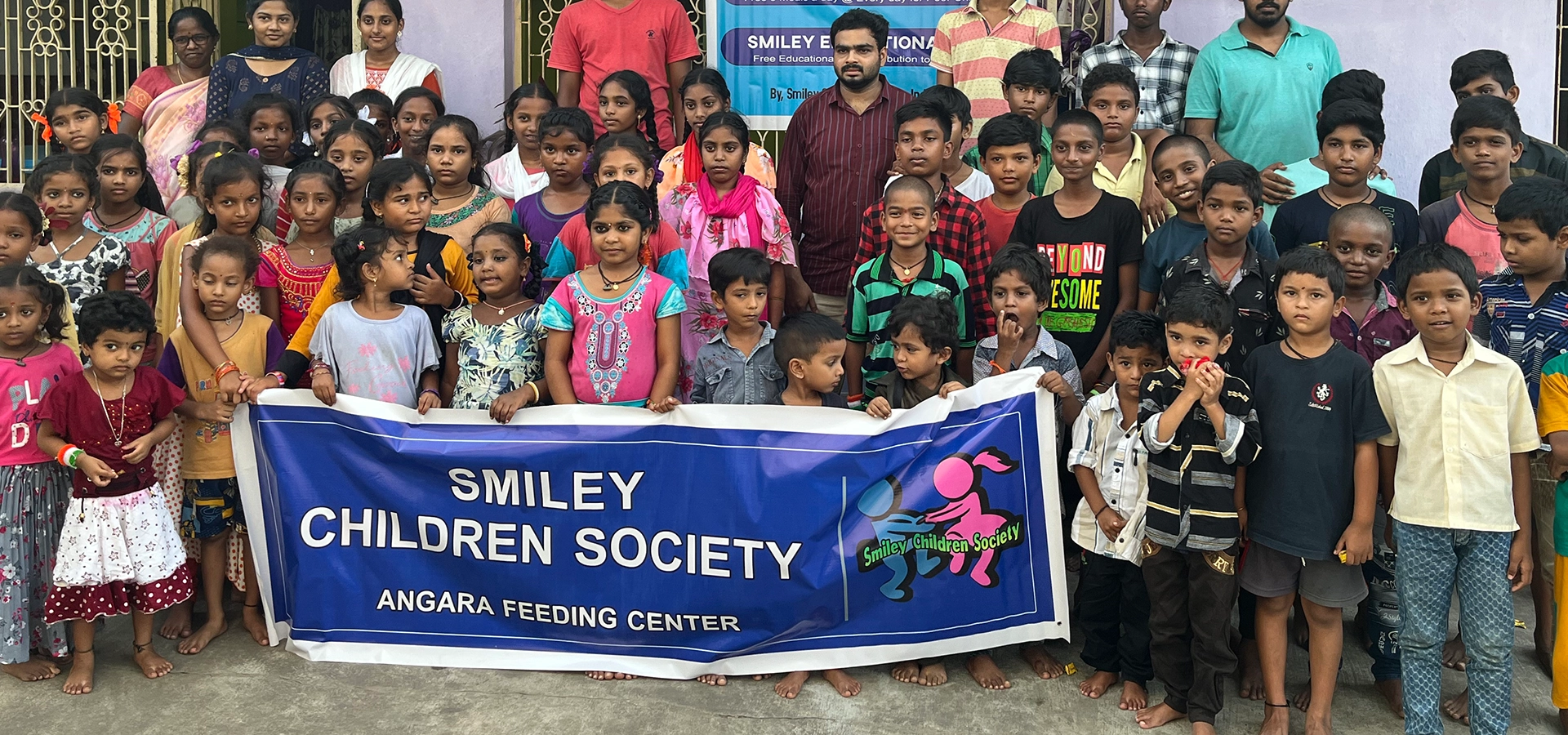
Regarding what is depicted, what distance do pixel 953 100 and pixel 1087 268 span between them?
1115 millimetres

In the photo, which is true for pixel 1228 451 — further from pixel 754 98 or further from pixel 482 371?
pixel 754 98

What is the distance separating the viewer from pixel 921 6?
22.6 feet

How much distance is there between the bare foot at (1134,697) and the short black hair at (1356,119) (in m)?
2.14

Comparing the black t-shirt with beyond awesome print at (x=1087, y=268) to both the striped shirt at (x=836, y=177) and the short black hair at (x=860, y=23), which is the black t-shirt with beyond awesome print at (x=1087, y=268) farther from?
the short black hair at (x=860, y=23)

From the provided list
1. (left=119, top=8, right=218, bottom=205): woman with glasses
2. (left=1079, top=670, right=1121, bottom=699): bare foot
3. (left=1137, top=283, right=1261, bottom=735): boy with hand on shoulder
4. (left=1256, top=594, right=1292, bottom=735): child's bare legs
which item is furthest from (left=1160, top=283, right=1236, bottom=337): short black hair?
(left=119, top=8, right=218, bottom=205): woman with glasses

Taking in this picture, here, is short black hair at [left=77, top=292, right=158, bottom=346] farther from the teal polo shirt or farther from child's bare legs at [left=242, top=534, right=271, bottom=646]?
the teal polo shirt

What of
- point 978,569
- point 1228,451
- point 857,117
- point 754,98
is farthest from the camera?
point 754,98

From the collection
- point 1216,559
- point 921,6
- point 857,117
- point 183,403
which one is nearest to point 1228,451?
point 1216,559

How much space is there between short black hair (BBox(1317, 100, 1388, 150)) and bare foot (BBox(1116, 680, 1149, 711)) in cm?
214

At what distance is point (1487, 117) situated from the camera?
458 centimetres

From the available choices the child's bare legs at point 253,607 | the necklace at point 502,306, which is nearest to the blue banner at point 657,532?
the child's bare legs at point 253,607

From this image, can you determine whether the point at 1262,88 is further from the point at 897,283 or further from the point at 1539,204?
the point at 897,283

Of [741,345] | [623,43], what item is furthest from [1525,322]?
[623,43]

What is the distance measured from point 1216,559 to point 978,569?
2.38 feet
